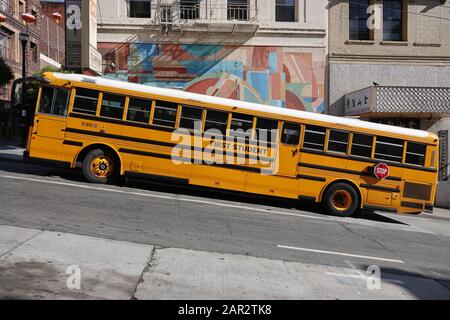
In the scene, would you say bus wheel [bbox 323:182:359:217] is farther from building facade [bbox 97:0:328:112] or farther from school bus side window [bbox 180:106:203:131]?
building facade [bbox 97:0:328:112]

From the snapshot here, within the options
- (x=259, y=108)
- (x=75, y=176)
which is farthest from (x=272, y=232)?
(x=75, y=176)

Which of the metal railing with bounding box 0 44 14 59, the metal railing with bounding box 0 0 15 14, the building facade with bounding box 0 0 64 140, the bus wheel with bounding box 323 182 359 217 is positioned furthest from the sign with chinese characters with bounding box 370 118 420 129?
the metal railing with bounding box 0 0 15 14

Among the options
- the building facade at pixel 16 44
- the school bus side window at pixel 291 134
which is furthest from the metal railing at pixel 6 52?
the school bus side window at pixel 291 134

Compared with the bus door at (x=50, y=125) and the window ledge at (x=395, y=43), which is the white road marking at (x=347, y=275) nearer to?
the bus door at (x=50, y=125)

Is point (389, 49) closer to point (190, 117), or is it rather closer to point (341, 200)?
point (341, 200)

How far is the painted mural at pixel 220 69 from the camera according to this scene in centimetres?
2166

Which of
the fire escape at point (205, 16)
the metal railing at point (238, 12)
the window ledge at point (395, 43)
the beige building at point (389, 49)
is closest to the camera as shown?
the fire escape at point (205, 16)

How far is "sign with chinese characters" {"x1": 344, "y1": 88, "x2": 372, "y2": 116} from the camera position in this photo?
65.0ft

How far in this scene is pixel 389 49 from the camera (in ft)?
73.9

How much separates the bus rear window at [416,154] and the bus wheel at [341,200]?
1.88 metres

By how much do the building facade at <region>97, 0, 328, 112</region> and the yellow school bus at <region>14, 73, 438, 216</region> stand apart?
31.1 ft

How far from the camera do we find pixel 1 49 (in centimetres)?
3325

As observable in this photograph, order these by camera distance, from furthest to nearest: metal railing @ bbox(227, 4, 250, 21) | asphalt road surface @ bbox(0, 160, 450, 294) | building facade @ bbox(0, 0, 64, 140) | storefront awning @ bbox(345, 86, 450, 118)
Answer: building facade @ bbox(0, 0, 64, 140) → metal railing @ bbox(227, 4, 250, 21) → storefront awning @ bbox(345, 86, 450, 118) → asphalt road surface @ bbox(0, 160, 450, 294)
